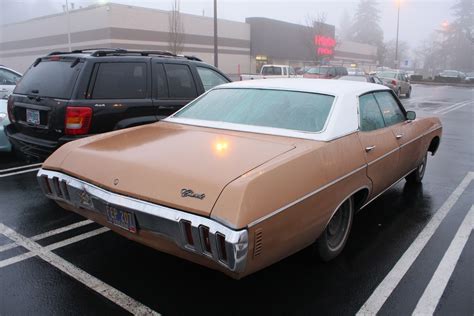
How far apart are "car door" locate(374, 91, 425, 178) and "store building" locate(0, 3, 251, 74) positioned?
34113 mm

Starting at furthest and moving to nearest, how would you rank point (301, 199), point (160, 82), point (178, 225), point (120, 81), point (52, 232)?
1. point (160, 82)
2. point (120, 81)
3. point (52, 232)
4. point (301, 199)
5. point (178, 225)

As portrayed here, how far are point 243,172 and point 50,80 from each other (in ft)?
11.9

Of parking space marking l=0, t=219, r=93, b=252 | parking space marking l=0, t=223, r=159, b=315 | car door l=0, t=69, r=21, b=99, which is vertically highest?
car door l=0, t=69, r=21, b=99

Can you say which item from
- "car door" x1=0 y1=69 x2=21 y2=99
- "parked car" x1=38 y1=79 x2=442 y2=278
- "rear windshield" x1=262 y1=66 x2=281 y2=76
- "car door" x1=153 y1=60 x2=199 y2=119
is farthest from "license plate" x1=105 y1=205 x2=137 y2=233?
"rear windshield" x1=262 y1=66 x2=281 y2=76

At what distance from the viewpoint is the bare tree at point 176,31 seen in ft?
117

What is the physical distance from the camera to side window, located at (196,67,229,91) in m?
6.79

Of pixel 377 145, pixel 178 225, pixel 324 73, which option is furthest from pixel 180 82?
pixel 324 73

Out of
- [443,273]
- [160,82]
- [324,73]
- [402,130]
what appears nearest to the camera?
[443,273]

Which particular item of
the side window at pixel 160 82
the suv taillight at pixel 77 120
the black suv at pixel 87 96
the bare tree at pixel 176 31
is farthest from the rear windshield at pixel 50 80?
the bare tree at pixel 176 31

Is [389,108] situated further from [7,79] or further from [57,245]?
[7,79]

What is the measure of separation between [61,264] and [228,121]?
6.28ft

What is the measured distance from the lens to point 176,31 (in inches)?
1454

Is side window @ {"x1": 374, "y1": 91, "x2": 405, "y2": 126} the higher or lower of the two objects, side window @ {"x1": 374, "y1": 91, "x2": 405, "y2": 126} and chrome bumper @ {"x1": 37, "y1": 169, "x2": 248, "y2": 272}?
the higher

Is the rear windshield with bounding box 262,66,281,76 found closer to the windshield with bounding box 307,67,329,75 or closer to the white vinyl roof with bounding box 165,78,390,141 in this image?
the windshield with bounding box 307,67,329,75
